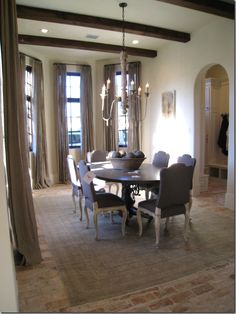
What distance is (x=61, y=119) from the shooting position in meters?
6.76

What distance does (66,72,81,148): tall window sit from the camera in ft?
22.7

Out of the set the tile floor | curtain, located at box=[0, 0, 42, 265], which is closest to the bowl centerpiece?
curtain, located at box=[0, 0, 42, 265]

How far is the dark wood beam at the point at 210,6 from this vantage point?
12.0ft

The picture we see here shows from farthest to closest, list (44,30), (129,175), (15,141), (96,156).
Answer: (96,156) < (44,30) < (129,175) < (15,141)

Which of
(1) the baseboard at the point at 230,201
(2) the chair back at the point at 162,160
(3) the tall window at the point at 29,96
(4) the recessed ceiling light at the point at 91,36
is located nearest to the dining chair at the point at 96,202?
(2) the chair back at the point at 162,160

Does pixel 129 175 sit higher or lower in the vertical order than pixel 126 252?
higher

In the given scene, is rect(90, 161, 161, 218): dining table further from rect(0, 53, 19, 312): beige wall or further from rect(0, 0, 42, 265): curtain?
rect(0, 53, 19, 312): beige wall

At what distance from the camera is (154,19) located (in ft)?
14.8

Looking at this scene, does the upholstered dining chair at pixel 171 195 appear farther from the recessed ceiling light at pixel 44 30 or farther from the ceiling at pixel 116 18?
the recessed ceiling light at pixel 44 30

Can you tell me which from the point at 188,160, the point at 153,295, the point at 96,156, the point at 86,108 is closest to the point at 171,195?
the point at 188,160

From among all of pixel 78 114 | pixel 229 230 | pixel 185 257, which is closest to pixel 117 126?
pixel 78 114

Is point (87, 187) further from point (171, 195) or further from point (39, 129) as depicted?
point (39, 129)

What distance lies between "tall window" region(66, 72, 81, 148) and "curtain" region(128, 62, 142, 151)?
1.31 metres

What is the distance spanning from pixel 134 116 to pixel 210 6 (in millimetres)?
3334
